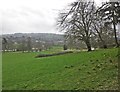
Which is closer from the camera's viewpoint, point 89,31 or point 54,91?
point 54,91

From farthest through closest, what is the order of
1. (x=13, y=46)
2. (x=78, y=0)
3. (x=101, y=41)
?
(x=13, y=46), (x=101, y=41), (x=78, y=0)

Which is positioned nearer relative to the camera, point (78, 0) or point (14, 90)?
point (14, 90)

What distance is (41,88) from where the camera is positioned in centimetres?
1146

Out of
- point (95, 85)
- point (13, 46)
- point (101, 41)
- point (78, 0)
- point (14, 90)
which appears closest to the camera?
point (95, 85)

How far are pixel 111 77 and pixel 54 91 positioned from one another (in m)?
2.59

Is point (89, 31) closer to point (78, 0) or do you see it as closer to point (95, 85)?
point (78, 0)

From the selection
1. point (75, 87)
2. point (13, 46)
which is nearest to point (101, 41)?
point (75, 87)

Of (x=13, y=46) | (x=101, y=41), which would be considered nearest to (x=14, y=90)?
(x=101, y=41)

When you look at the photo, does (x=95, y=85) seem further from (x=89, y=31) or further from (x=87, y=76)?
(x=89, y=31)

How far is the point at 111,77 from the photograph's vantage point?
430 inches

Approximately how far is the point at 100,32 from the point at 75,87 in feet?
107

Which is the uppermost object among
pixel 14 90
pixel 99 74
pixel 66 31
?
pixel 66 31

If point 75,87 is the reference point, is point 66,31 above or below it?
above

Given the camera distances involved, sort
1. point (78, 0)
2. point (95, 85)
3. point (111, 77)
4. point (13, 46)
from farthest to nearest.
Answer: point (13, 46) → point (78, 0) → point (111, 77) → point (95, 85)
